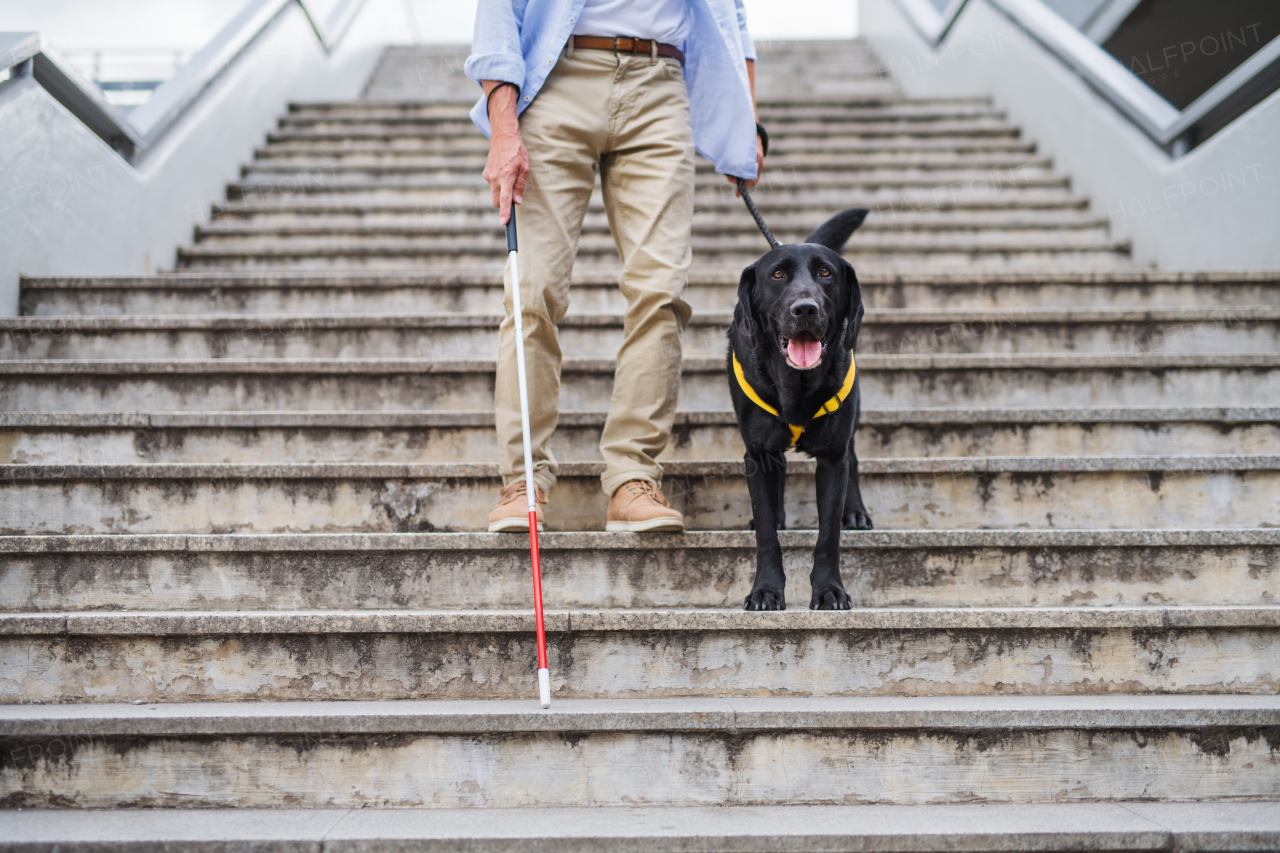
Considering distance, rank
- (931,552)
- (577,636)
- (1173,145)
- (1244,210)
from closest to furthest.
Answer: (577,636) < (931,552) < (1244,210) < (1173,145)

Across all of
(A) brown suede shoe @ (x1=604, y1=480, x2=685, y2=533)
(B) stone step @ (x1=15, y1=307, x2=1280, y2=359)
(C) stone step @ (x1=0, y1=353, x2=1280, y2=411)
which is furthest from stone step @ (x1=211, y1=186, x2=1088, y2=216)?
(A) brown suede shoe @ (x1=604, y1=480, x2=685, y2=533)

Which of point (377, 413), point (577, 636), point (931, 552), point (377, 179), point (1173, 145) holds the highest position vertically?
point (377, 179)

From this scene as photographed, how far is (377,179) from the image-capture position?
16.8 ft

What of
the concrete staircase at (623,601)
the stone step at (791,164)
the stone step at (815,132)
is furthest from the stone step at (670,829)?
the stone step at (815,132)

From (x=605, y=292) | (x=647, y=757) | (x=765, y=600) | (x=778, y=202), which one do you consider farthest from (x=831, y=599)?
(x=778, y=202)

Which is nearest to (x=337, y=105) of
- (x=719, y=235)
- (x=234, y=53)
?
(x=234, y=53)

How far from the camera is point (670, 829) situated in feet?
5.28

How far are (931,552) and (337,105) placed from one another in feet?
17.9

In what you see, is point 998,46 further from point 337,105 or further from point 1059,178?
point 337,105

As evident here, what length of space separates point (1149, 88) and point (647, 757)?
469 cm

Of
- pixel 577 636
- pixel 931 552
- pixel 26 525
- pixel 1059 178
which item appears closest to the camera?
pixel 577 636

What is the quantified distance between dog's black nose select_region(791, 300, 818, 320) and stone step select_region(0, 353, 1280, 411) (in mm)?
1070

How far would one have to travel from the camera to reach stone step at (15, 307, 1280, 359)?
10.8 feet

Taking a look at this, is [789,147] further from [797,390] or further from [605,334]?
[797,390]
